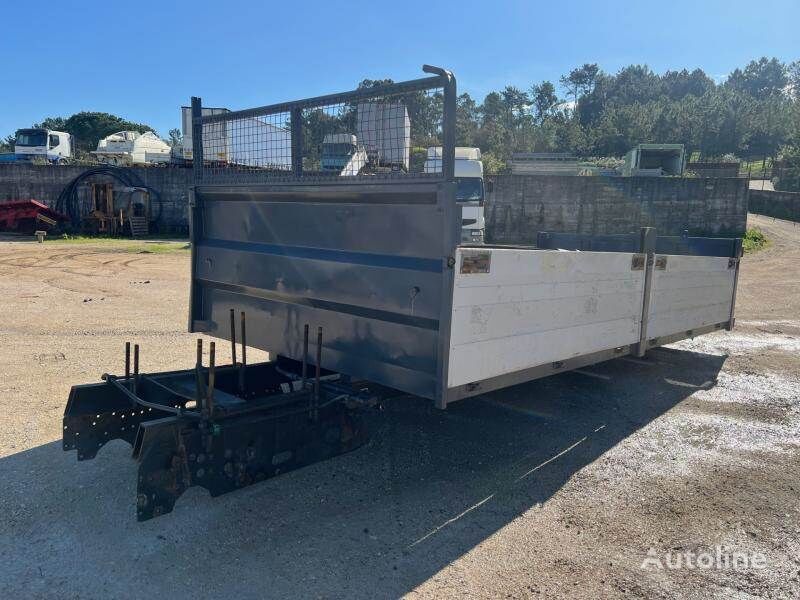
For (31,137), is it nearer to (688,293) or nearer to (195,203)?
(195,203)

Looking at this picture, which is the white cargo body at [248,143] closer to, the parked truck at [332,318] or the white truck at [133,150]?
the parked truck at [332,318]

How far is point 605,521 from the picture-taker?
11.7 ft

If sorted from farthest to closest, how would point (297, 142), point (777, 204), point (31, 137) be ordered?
point (777, 204)
point (31, 137)
point (297, 142)

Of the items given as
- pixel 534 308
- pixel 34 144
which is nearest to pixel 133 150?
pixel 34 144

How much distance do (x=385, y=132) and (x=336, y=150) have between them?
48cm

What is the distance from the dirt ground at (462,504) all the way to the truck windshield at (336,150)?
2.10 meters

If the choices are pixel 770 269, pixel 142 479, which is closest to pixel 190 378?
pixel 142 479

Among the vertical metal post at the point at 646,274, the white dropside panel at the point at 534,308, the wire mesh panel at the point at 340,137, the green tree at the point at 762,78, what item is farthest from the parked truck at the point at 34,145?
the green tree at the point at 762,78

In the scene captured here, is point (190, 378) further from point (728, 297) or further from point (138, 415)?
point (728, 297)

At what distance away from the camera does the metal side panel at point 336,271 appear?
3.45 m

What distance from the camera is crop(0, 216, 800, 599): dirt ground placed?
9.60 feet

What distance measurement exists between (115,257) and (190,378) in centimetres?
1588

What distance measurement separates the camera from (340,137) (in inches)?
155

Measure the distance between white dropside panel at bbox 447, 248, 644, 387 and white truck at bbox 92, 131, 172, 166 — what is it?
116 ft
